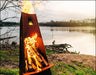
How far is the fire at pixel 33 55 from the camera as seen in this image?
366 cm

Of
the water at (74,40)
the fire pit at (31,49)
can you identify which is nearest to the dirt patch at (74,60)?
the water at (74,40)

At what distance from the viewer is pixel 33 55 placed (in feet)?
12.3

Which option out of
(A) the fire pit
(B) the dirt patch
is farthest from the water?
(A) the fire pit

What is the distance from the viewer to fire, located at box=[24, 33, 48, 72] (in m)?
3.66

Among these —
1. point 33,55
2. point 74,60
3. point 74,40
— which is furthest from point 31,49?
point 74,40

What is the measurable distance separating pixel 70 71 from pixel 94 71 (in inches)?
72.8

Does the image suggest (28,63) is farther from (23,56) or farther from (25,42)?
(25,42)

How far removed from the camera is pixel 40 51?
3.95 meters

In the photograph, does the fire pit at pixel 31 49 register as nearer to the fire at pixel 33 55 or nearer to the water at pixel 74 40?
the fire at pixel 33 55

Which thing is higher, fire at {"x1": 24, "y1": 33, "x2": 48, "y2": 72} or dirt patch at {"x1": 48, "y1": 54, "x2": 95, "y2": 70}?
fire at {"x1": 24, "y1": 33, "x2": 48, "y2": 72}

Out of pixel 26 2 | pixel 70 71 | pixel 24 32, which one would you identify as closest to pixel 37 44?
pixel 24 32

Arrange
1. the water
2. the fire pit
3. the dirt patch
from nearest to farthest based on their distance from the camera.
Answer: the fire pit → the dirt patch → the water

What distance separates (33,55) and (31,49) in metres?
0.19

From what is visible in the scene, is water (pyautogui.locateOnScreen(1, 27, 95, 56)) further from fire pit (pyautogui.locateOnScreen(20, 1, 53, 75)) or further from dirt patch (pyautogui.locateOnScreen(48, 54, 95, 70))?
fire pit (pyautogui.locateOnScreen(20, 1, 53, 75))
